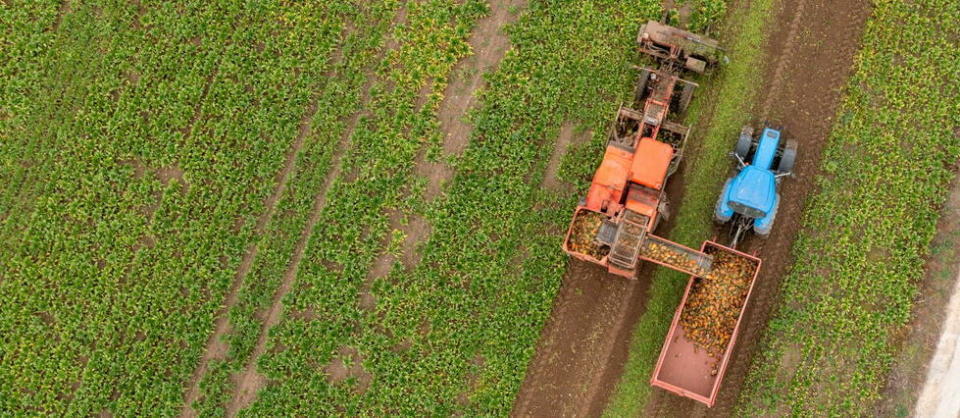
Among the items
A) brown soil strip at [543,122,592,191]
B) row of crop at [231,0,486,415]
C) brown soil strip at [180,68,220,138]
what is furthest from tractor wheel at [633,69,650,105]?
brown soil strip at [180,68,220,138]

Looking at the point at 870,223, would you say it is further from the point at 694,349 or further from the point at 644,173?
the point at 644,173

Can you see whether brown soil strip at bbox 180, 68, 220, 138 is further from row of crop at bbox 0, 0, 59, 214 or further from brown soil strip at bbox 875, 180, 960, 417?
brown soil strip at bbox 875, 180, 960, 417

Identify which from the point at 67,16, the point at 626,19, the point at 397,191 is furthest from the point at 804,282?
the point at 67,16

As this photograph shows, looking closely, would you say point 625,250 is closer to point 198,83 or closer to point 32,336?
point 198,83

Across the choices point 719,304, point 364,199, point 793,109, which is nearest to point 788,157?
point 793,109

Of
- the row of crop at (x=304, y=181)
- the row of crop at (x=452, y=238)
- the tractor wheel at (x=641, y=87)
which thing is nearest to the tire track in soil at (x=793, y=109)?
the tractor wheel at (x=641, y=87)
